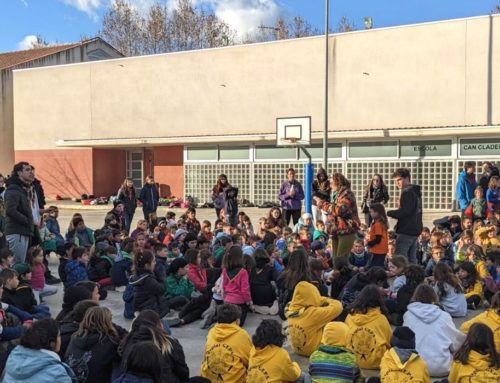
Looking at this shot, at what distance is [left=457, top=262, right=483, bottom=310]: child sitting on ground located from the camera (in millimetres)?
7598

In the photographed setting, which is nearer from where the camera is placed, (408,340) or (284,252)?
(408,340)

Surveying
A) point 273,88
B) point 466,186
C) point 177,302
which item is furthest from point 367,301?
point 273,88

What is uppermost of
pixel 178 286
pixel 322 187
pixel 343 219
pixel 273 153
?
pixel 273 153

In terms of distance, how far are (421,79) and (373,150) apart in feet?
10.3

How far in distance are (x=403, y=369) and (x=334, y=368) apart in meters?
0.54

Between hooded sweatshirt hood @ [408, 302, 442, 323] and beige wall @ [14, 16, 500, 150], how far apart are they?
16.0 metres

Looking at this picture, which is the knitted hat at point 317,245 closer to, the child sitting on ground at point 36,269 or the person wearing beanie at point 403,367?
the child sitting on ground at point 36,269

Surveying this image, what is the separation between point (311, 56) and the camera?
75.5 feet

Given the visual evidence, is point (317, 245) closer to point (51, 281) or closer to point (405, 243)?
point (405, 243)

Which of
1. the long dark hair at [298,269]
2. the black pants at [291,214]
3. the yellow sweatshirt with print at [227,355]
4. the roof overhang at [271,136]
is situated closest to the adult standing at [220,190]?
the black pants at [291,214]

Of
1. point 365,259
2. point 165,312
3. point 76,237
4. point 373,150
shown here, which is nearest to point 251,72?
point 373,150

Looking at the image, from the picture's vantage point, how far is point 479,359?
4.26 m

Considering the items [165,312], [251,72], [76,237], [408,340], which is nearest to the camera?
[408,340]

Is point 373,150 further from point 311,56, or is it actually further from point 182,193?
point 182,193
